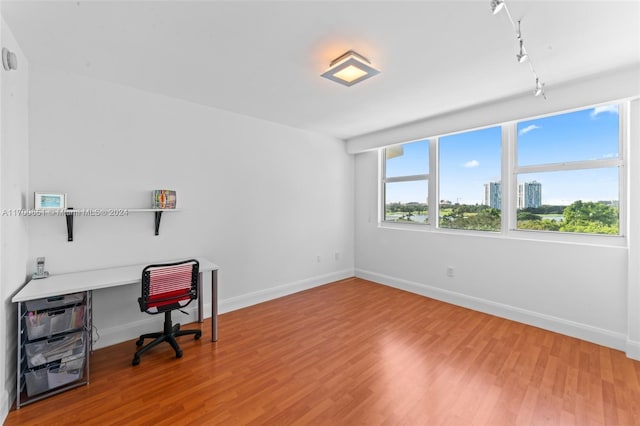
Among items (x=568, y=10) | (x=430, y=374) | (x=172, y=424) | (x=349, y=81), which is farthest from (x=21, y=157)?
(x=568, y=10)

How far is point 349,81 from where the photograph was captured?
2.50 m

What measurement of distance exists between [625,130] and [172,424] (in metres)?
4.79

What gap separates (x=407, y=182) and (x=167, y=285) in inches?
155

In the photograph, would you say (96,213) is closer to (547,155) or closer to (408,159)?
(408,159)

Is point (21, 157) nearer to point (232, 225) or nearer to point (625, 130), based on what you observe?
point (232, 225)

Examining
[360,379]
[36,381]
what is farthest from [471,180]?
[36,381]

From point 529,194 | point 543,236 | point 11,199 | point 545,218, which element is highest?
point 529,194

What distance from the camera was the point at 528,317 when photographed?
3.24m

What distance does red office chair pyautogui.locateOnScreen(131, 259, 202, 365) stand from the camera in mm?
2387

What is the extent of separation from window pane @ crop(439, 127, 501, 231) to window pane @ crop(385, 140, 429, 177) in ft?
0.94

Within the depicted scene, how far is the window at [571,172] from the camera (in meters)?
2.86

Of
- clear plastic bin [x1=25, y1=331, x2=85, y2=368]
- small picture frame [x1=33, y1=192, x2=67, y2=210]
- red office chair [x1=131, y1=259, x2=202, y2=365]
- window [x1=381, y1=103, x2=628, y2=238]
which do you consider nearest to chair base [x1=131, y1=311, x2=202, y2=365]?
red office chair [x1=131, y1=259, x2=202, y2=365]

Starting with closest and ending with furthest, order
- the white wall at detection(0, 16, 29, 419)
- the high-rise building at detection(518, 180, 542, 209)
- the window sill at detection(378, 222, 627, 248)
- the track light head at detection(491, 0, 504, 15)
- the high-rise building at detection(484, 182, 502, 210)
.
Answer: the track light head at detection(491, 0, 504, 15) → the white wall at detection(0, 16, 29, 419) → the window sill at detection(378, 222, 627, 248) → the high-rise building at detection(518, 180, 542, 209) → the high-rise building at detection(484, 182, 502, 210)

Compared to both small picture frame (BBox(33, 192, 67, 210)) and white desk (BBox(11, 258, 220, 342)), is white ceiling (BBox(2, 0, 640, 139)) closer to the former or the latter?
small picture frame (BBox(33, 192, 67, 210))
